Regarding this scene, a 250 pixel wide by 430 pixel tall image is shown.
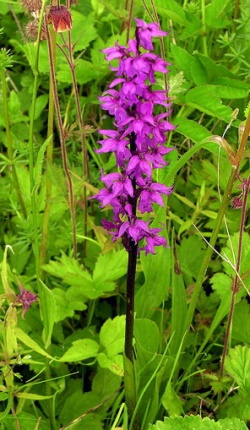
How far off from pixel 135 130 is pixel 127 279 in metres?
0.38

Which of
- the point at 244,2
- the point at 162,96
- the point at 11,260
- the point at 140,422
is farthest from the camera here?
the point at 11,260

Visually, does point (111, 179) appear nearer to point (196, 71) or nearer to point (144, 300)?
point (144, 300)

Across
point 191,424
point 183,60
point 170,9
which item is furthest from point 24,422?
point 170,9

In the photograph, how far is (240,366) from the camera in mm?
1496

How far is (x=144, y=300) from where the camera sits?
167 centimetres

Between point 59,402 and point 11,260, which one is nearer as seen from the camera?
point 59,402

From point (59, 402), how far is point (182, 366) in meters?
0.36

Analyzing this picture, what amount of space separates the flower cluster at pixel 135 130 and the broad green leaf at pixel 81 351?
459 millimetres

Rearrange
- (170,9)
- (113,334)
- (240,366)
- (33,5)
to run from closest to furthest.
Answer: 1. (33,5)
2. (240,366)
3. (113,334)
4. (170,9)

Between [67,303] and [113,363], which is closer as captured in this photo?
[113,363]

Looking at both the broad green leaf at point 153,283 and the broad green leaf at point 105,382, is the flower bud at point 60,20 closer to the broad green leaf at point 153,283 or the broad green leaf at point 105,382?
the broad green leaf at point 153,283


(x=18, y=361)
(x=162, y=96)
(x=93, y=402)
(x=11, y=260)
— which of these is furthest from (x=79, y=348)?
(x=162, y=96)

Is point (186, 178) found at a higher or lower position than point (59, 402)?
higher

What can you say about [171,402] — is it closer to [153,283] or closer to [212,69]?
[153,283]
